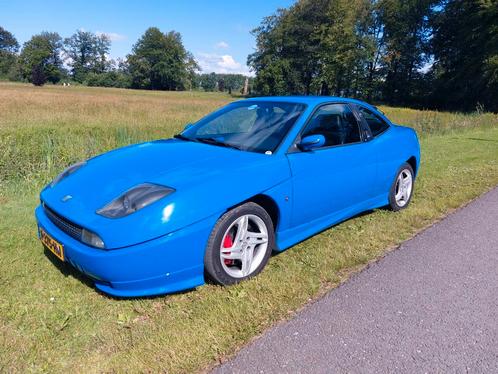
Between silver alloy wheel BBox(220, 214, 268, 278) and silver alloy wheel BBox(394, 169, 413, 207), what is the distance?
2423 mm

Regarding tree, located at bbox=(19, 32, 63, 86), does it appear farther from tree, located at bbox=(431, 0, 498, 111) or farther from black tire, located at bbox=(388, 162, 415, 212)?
black tire, located at bbox=(388, 162, 415, 212)

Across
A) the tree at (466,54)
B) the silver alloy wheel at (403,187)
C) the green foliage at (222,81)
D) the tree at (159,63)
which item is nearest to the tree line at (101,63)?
the tree at (159,63)

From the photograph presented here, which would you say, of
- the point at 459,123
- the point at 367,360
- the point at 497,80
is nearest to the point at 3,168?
the point at 367,360

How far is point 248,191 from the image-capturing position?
2902 mm

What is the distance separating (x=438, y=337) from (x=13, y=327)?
104 inches

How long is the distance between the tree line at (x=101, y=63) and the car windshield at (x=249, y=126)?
99.4m

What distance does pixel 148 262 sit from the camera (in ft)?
8.20

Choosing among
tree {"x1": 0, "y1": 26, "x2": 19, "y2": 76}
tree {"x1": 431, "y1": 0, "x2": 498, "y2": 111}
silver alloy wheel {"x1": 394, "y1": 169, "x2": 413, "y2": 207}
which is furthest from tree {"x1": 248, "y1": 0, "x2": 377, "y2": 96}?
tree {"x1": 0, "y1": 26, "x2": 19, "y2": 76}

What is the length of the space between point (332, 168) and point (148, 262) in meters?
1.91

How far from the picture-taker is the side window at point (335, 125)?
144 inches

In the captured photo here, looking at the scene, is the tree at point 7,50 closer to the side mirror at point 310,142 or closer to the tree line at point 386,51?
the tree line at point 386,51

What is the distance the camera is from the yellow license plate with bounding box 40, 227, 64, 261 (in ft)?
8.93

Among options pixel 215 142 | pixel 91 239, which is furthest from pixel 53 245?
pixel 215 142

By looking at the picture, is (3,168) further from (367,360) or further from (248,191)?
(367,360)
